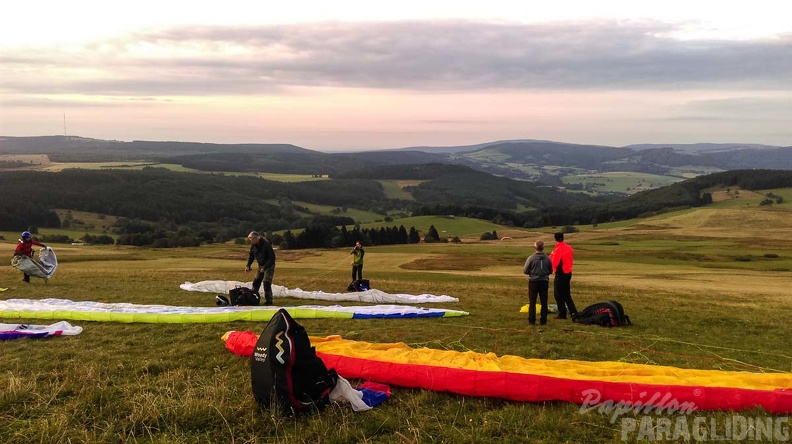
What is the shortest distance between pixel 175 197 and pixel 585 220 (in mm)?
121829

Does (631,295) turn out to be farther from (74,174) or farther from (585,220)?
(74,174)

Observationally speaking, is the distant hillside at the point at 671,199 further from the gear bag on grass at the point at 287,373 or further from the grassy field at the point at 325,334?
the gear bag on grass at the point at 287,373

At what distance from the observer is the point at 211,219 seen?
474 feet

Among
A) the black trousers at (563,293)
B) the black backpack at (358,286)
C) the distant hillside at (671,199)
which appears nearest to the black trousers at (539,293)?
the black trousers at (563,293)

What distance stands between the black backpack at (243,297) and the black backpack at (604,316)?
9.78 metres

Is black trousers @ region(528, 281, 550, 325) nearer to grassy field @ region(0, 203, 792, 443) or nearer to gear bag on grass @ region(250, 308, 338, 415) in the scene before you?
grassy field @ region(0, 203, 792, 443)

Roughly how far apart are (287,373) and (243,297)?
10171mm

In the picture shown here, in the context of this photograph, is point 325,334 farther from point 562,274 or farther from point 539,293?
point 562,274

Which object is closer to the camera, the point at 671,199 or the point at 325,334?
the point at 325,334

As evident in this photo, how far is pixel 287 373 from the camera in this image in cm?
622

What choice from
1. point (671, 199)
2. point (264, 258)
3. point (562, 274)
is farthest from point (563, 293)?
point (671, 199)

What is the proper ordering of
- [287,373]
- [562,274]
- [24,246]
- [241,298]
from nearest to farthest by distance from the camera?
[287,373] → [562,274] → [241,298] → [24,246]

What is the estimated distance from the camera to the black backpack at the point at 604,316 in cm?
1308

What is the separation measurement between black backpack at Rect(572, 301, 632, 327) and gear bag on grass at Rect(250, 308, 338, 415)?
8969mm
